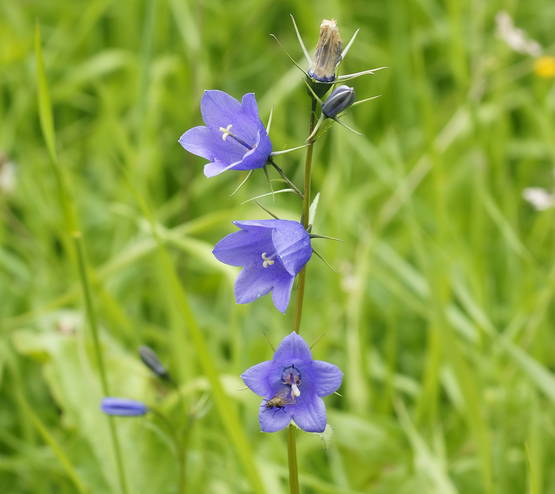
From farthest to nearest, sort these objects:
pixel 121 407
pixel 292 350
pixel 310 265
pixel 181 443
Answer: pixel 310 265
pixel 181 443
pixel 121 407
pixel 292 350

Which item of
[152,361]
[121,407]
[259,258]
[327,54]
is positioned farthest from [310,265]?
[327,54]

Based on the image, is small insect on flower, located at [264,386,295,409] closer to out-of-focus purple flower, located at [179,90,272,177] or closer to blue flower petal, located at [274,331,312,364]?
blue flower petal, located at [274,331,312,364]

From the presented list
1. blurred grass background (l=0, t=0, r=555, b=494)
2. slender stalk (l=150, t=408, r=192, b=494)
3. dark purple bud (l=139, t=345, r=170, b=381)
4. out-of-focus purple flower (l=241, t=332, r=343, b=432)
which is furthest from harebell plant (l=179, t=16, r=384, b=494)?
dark purple bud (l=139, t=345, r=170, b=381)

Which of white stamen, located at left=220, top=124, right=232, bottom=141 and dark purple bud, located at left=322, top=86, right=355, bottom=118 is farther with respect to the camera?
white stamen, located at left=220, top=124, right=232, bottom=141

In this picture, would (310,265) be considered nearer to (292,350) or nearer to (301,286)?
(301,286)

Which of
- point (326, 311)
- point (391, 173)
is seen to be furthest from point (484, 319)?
point (391, 173)

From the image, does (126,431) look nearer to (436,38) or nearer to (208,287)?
(208,287)
